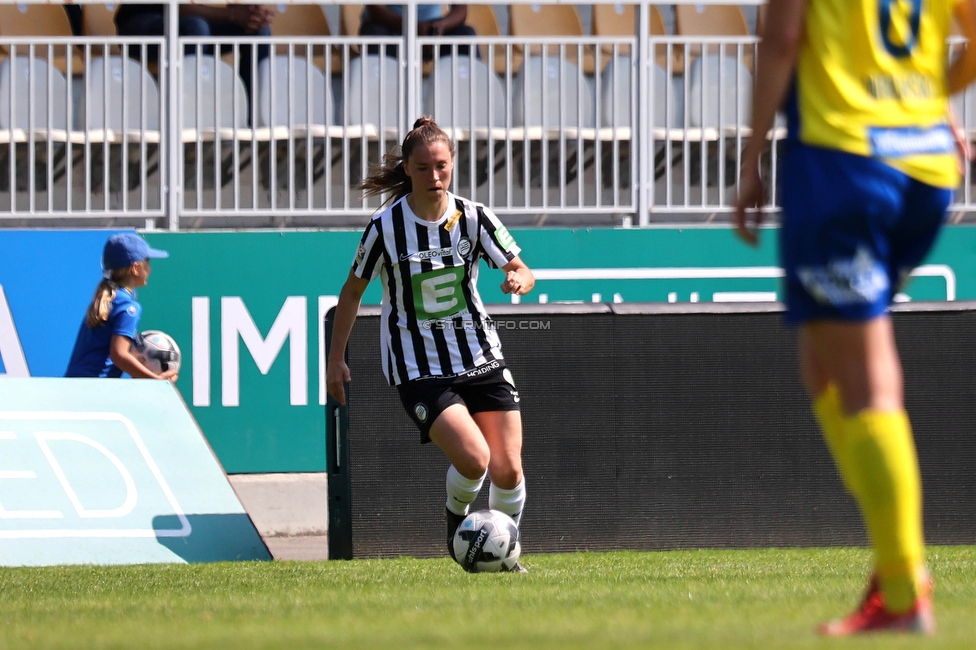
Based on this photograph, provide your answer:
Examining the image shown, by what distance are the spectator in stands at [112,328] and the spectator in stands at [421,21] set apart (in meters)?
3.46

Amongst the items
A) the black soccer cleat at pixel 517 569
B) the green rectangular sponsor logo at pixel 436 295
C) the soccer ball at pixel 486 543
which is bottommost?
the black soccer cleat at pixel 517 569

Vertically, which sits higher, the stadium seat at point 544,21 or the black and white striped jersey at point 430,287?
the stadium seat at point 544,21

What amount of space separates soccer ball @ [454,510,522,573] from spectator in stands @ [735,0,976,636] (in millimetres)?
2916

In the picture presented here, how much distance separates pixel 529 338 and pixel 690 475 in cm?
122

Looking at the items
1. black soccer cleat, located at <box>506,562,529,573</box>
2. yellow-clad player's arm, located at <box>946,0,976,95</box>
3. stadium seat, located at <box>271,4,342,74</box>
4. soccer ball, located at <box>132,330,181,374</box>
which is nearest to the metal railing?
stadium seat, located at <box>271,4,342,74</box>

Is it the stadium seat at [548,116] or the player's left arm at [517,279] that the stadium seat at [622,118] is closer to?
the stadium seat at [548,116]

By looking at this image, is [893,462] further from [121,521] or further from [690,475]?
[121,521]

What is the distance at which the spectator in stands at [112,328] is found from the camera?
28.1 feet

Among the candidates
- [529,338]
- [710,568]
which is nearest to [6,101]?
[529,338]

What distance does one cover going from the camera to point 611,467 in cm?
791

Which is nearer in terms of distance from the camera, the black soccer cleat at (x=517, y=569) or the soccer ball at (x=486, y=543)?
the soccer ball at (x=486, y=543)

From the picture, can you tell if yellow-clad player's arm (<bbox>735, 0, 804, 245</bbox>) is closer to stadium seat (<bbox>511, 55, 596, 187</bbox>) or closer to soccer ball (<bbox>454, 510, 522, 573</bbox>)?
soccer ball (<bbox>454, 510, 522, 573</bbox>)

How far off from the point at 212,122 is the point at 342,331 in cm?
509

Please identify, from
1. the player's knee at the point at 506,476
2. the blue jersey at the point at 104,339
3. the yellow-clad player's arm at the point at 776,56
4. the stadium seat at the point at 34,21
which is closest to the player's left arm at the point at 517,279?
the player's knee at the point at 506,476
